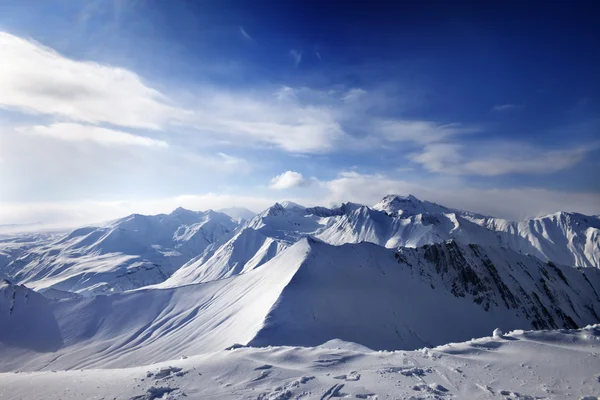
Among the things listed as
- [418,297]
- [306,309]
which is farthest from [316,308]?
[418,297]

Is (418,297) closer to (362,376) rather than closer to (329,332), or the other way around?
(329,332)

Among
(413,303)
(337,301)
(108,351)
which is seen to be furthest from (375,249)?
(108,351)

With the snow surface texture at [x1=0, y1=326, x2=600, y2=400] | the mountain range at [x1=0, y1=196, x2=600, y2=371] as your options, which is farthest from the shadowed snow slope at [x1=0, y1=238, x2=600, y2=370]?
the snow surface texture at [x1=0, y1=326, x2=600, y2=400]

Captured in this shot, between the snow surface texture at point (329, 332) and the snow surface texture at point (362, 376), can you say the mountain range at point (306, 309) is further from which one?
the snow surface texture at point (362, 376)

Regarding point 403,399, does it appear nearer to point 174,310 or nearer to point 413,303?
point 413,303

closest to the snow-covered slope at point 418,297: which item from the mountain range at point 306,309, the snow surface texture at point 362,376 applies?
the mountain range at point 306,309

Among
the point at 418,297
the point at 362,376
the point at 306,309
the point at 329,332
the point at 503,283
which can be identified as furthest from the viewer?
the point at 503,283
